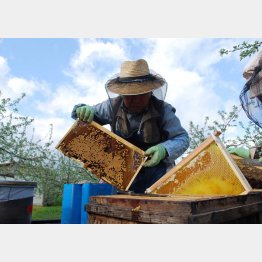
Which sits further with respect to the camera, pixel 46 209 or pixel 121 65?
pixel 46 209

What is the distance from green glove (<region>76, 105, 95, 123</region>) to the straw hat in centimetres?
27

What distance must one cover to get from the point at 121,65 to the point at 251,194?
172 cm

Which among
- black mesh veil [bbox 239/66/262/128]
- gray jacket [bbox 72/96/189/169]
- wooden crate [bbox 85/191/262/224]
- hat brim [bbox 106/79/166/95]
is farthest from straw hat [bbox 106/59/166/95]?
wooden crate [bbox 85/191/262/224]

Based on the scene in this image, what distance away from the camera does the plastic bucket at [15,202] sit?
2.49 m

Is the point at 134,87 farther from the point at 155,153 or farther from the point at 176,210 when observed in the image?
the point at 176,210

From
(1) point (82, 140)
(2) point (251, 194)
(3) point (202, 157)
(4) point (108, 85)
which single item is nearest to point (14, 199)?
(1) point (82, 140)

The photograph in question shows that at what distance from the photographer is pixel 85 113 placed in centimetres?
255

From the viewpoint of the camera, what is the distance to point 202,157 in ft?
5.57

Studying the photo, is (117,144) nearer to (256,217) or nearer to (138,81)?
(138,81)

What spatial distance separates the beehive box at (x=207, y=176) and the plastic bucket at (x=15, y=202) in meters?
1.36

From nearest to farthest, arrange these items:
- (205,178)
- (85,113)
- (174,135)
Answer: (205,178) → (85,113) → (174,135)

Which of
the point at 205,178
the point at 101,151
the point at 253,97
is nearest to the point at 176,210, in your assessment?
the point at 205,178

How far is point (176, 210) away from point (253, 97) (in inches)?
96.2

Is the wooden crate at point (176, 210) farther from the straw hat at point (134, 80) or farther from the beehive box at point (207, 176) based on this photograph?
the straw hat at point (134, 80)
